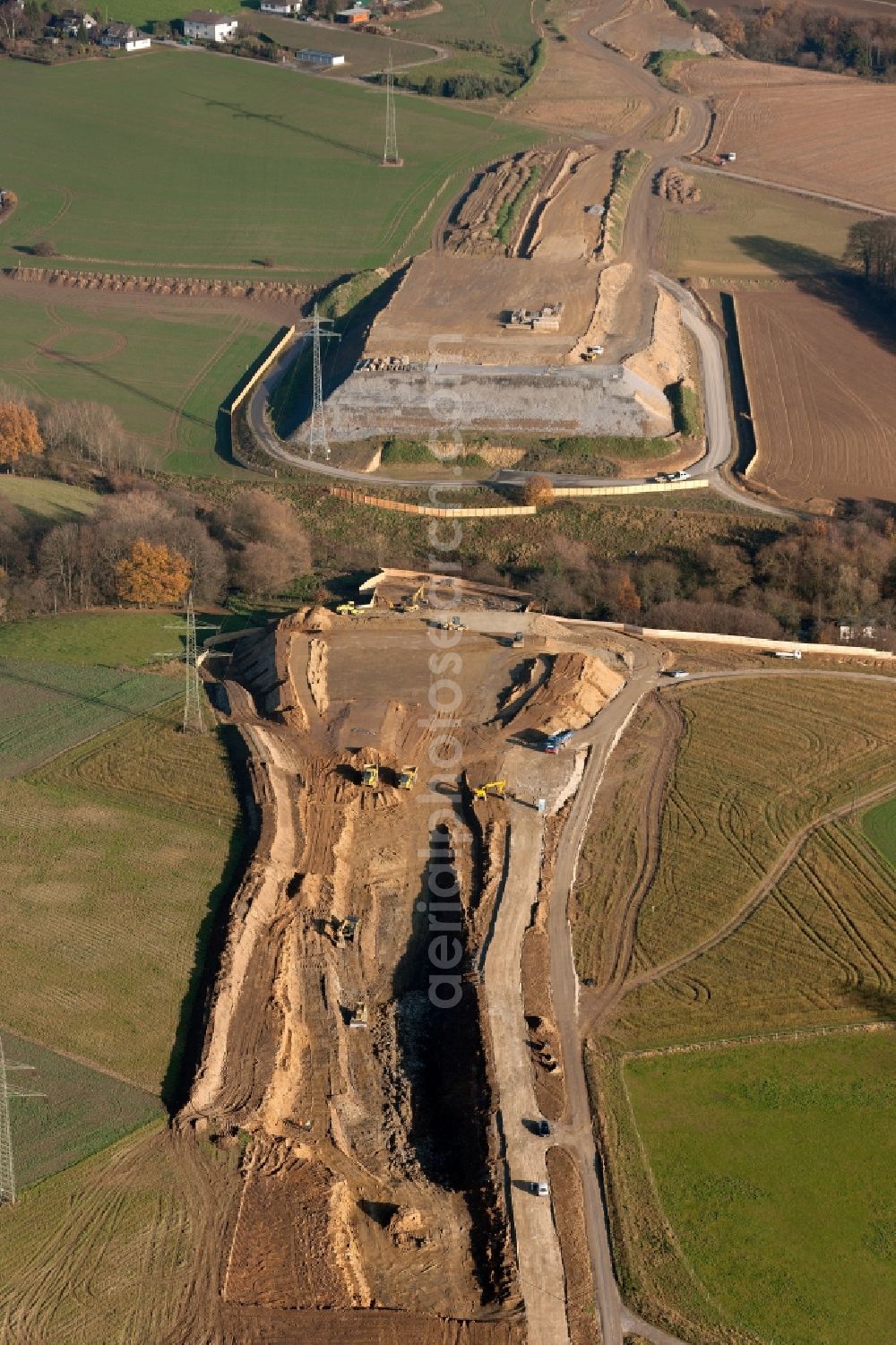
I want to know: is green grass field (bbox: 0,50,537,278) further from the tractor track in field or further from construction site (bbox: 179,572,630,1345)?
the tractor track in field

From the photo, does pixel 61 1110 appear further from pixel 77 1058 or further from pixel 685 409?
pixel 685 409

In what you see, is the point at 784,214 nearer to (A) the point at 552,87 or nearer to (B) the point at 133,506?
(A) the point at 552,87

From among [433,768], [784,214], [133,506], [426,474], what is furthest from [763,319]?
[433,768]

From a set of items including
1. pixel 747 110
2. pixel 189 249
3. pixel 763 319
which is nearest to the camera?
pixel 763 319

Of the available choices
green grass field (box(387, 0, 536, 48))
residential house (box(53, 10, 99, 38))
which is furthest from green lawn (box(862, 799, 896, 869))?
residential house (box(53, 10, 99, 38))

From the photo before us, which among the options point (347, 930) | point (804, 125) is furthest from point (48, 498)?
point (804, 125)
